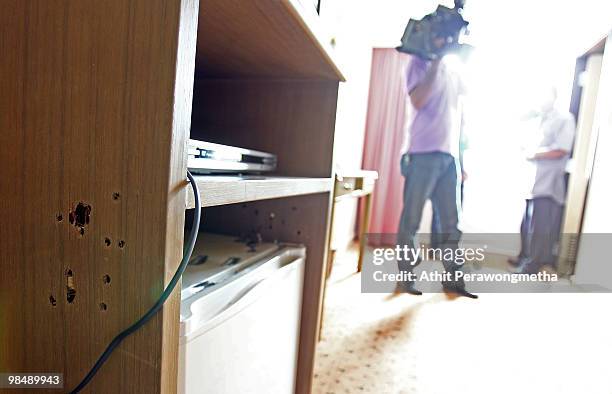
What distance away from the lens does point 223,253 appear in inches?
22.9

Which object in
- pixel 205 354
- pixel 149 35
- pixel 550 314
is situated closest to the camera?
pixel 149 35

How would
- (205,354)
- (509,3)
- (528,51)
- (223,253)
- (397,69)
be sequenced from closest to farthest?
(205,354) → (223,253) → (509,3) → (528,51) → (397,69)

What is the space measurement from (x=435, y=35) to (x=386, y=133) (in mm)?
1528

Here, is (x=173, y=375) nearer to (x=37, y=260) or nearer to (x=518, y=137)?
(x=37, y=260)

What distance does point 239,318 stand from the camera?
407 millimetres

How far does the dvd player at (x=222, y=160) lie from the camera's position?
39 centimetres

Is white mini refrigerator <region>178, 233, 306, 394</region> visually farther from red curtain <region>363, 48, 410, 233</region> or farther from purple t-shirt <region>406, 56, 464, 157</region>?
red curtain <region>363, 48, 410, 233</region>

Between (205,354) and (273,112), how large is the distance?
0.52 meters

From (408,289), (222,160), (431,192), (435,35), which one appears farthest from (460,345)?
(435,35)

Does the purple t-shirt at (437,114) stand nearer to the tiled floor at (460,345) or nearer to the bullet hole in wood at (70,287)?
the tiled floor at (460,345)

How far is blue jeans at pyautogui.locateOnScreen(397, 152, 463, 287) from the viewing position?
1.71m

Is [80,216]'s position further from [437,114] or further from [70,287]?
[437,114]

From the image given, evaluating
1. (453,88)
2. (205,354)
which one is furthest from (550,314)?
(205,354)

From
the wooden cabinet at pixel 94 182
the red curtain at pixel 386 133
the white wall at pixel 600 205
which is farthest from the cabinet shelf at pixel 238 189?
the red curtain at pixel 386 133
